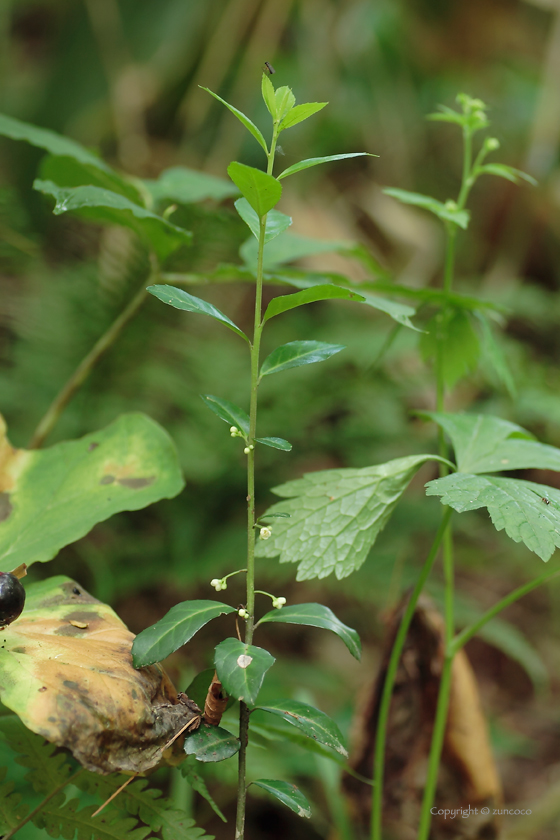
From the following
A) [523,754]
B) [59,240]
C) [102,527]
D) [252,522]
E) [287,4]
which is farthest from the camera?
[287,4]

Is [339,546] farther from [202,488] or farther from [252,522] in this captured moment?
[202,488]

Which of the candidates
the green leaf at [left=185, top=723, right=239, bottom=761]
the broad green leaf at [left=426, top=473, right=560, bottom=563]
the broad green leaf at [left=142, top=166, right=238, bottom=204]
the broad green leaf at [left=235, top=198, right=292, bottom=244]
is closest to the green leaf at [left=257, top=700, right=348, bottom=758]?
the green leaf at [left=185, top=723, right=239, bottom=761]

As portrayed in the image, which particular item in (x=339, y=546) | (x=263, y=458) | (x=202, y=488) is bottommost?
(x=202, y=488)

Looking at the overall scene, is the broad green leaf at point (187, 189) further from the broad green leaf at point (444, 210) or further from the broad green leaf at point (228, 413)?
the broad green leaf at point (228, 413)

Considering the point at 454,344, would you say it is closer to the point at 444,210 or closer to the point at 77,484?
the point at 444,210

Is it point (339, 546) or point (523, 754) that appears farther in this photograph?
point (523, 754)

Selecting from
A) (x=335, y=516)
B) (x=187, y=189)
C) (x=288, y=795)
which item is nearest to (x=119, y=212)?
(x=187, y=189)

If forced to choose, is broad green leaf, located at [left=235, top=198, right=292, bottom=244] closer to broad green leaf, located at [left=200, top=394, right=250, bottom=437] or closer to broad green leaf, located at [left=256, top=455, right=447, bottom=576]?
broad green leaf, located at [left=200, top=394, right=250, bottom=437]

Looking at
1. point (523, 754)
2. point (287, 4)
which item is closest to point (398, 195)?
point (523, 754)
